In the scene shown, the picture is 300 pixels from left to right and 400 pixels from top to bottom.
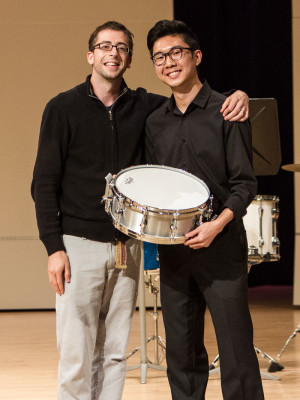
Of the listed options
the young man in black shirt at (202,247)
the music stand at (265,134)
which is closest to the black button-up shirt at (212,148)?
the young man in black shirt at (202,247)

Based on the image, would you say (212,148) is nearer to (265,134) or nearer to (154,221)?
(154,221)

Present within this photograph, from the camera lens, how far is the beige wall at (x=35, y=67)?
20.4 feet

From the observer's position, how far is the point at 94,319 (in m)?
2.62

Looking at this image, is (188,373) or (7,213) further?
(7,213)

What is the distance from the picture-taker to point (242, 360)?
2.50 meters

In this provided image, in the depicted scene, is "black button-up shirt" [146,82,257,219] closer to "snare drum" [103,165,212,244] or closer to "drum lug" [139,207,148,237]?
"snare drum" [103,165,212,244]

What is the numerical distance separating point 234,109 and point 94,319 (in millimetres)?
1042

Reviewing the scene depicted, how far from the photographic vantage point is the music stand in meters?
3.81

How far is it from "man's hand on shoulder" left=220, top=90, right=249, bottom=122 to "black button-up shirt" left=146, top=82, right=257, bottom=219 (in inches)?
0.8

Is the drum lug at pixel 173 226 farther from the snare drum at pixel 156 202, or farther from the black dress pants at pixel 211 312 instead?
the black dress pants at pixel 211 312

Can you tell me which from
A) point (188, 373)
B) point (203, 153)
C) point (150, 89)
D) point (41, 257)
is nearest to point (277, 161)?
point (203, 153)

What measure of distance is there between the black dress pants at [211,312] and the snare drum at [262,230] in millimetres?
1501

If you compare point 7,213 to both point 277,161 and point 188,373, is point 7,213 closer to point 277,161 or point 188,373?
point 277,161

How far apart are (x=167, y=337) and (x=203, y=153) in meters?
0.79
